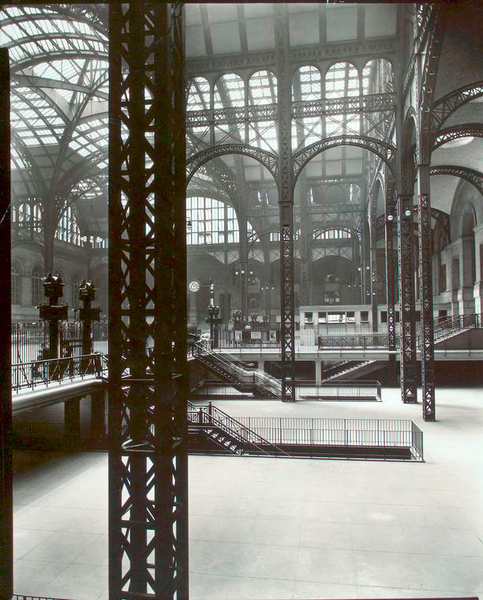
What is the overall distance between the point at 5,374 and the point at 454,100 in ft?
72.3

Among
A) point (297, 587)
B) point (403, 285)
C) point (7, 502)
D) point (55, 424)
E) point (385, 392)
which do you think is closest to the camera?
point (7, 502)

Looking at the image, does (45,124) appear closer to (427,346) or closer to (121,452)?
(427,346)

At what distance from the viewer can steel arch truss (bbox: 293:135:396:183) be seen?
25.5 meters

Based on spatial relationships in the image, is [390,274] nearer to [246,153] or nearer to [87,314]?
[246,153]

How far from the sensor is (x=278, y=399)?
27.1m

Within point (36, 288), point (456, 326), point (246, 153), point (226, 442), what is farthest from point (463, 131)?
point (36, 288)

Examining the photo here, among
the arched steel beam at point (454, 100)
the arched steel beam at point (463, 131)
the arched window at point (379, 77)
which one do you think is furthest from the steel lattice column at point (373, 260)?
the arched steel beam at point (454, 100)

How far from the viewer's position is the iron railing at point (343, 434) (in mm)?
17219

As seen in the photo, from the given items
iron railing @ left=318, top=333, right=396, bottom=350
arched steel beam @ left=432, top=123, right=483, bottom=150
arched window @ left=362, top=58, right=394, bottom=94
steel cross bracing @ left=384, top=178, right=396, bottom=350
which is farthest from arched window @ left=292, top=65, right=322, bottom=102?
iron railing @ left=318, top=333, right=396, bottom=350

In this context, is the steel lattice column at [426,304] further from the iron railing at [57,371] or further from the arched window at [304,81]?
the arched window at [304,81]

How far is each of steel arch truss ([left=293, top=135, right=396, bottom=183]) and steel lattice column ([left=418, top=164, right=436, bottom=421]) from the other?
4.74 metres

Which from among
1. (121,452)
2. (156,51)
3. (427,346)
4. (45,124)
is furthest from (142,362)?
(45,124)

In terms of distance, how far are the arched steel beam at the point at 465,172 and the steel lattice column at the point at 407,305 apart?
8291mm

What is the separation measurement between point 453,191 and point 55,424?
1297 inches
